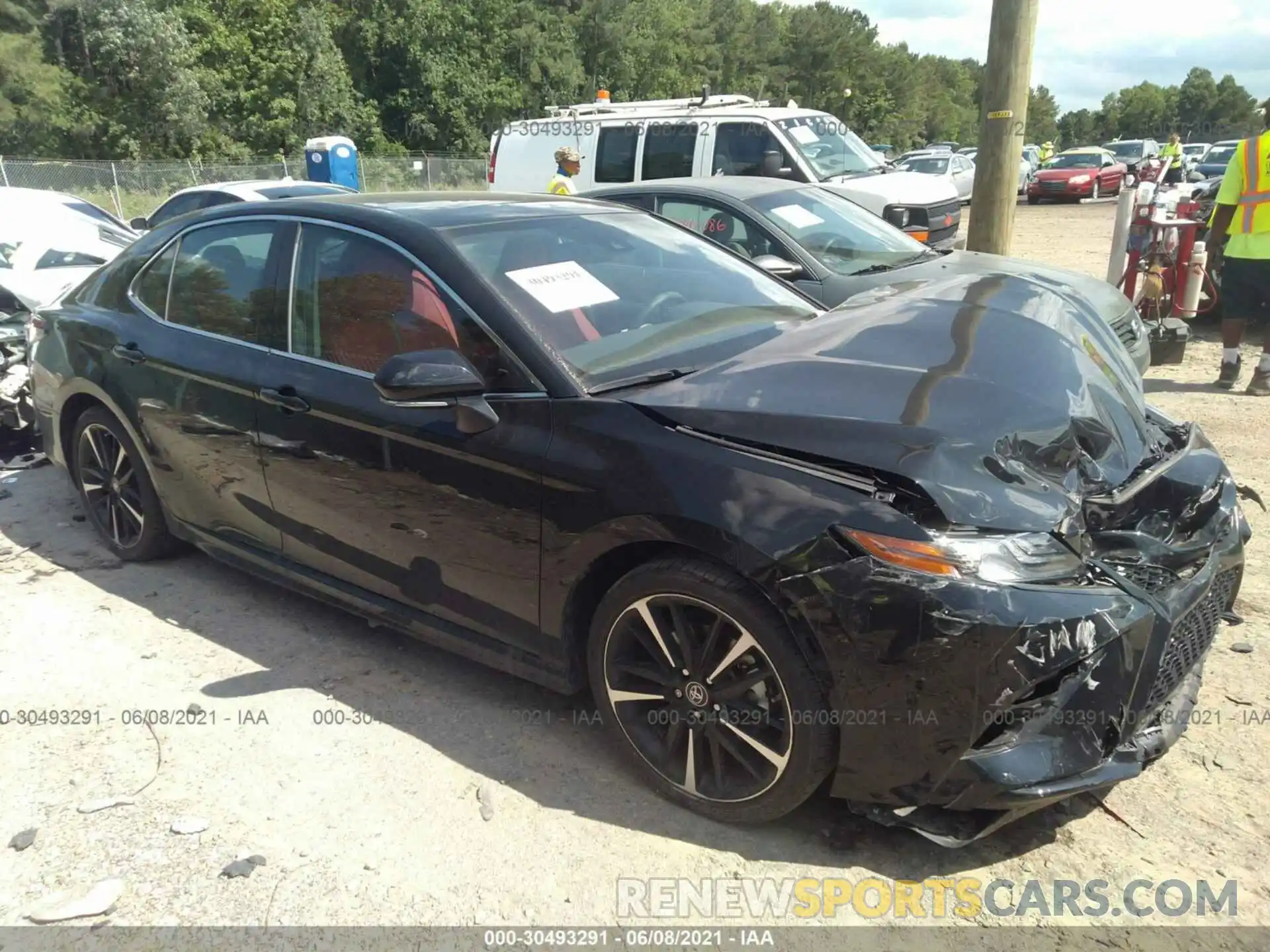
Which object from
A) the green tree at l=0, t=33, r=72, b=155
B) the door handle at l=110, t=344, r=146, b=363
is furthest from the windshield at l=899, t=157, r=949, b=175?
the green tree at l=0, t=33, r=72, b=155

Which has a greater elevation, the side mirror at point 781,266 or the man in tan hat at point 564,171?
the man in tan hat at point 564,171

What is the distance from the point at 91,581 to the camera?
4555 millimetres

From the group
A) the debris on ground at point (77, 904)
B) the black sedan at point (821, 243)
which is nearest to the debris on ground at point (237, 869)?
the debris on ground at point (77, 904)

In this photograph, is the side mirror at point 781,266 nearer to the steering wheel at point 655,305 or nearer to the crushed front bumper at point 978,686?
the steering wheel at point 655,305

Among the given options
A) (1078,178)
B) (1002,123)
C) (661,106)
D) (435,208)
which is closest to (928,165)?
(1078,178)

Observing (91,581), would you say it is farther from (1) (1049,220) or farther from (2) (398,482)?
(1) (1049,220)

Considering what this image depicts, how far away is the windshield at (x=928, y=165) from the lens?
2602 centimetres

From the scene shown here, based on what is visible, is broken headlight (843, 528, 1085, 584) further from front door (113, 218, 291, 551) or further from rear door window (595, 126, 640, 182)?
rear door window (595, 126, 640, 182)

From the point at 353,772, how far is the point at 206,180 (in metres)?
27.3

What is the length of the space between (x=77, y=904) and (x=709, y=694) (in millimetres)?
1791

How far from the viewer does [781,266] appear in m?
6.03

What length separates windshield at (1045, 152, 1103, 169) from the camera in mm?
31391

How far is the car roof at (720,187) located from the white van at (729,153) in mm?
2827

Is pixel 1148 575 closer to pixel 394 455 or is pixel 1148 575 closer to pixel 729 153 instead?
pixel 394 455
